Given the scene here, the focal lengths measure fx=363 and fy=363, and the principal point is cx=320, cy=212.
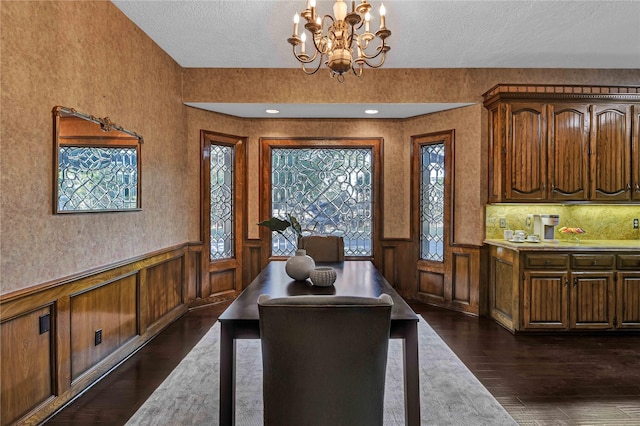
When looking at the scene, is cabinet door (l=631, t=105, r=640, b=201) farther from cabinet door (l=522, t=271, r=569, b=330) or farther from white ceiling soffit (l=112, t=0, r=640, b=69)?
cabinet door (l=522, t=271, r=569, b=330)

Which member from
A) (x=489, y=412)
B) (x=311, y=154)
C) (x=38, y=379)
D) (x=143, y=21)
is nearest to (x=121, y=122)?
(x=143, y=21)

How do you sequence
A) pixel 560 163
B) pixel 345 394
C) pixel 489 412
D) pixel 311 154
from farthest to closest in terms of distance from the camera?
pixel 311 154 < pixel 560 163 < pixel 489 412 < pixel 345 394

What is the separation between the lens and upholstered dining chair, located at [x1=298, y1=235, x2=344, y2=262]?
3.45m

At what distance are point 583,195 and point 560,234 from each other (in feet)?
1.82

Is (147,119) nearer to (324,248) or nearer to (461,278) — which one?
(324,248)

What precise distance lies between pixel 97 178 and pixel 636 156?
5.26m

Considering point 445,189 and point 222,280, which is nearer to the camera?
point 445,189

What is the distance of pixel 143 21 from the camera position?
10.6 ft

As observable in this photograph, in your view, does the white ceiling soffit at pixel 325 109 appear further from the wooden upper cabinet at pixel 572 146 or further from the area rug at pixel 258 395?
the area rug at pixel 258 395

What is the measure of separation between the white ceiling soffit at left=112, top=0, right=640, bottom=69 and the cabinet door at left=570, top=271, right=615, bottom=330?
2319mm

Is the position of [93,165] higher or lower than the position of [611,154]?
lower

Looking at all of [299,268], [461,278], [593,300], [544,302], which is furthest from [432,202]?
[299,268]

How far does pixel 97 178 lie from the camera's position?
2.67m

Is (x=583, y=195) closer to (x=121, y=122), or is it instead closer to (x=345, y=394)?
(x=345, y=394)
